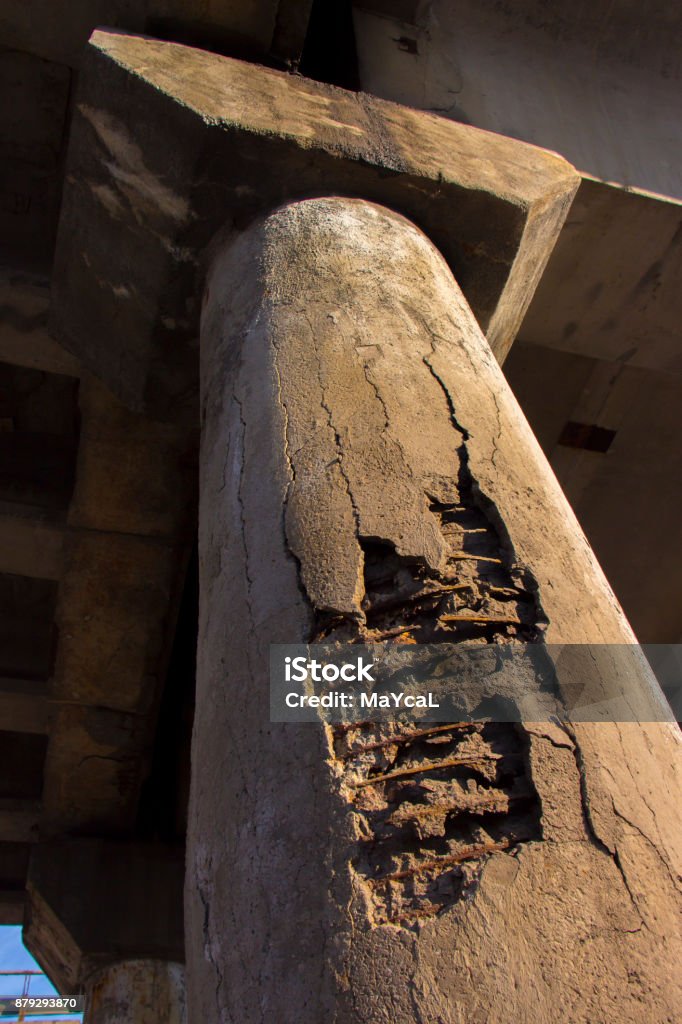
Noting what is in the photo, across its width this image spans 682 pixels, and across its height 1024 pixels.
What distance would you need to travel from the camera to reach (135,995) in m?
5.02

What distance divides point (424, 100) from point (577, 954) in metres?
3.26

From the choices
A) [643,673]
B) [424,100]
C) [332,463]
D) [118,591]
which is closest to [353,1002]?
[643,673]

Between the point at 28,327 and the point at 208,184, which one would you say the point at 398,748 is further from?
the point at 28,327

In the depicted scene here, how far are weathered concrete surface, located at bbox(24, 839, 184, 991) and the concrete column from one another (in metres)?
0.05

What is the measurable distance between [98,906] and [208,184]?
14.1ft

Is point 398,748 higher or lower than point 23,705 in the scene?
lower

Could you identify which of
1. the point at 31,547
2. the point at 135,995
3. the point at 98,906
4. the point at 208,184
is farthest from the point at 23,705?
the point at 208,184

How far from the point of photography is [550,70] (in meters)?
3.87

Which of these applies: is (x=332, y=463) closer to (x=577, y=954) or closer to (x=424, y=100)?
(x=577, y=954)

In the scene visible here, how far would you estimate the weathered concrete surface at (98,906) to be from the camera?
16.6 ft

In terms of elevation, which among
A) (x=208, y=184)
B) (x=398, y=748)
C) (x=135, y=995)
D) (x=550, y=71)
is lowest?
(x=398, y=748)

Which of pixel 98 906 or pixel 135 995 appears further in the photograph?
pixel 98 906

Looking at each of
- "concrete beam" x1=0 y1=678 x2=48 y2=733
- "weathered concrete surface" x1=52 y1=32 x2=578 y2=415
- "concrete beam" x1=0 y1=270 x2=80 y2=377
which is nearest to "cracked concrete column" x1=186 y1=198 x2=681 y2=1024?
"weathered concrete surface" x1=52 y1=32 x2=578 y2=415

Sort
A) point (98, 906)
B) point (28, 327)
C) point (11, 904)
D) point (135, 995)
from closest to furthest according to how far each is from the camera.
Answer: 1. point (28, 327)
2. point (135, 995)
3. point (98, 906)
4. point (11, 904)
